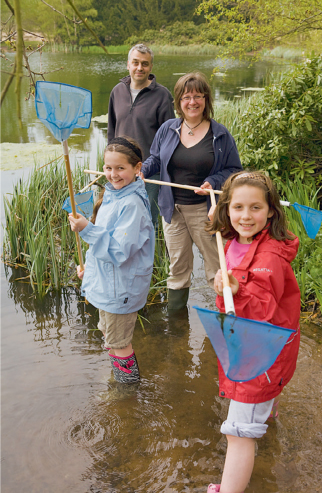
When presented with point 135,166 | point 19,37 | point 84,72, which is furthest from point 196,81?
point 84,72

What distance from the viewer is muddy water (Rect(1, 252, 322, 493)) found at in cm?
187

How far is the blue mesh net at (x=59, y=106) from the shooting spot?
1.62 m

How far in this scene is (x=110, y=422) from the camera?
2197 millimetres

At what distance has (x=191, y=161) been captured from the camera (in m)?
2.58

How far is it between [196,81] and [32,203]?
2096mm

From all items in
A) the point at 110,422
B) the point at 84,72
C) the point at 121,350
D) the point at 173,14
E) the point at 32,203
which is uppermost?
the point at 173,14

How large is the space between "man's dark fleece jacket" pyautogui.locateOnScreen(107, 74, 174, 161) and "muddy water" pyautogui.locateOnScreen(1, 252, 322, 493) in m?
1.54

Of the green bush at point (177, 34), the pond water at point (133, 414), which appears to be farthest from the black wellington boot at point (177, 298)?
the green bush at point (177, 34)

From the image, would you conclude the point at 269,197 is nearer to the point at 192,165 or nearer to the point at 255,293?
the point at 255,293

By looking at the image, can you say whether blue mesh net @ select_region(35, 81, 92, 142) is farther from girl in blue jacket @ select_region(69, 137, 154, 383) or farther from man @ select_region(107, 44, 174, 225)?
man @ select_region(107, 44, 174, 225)

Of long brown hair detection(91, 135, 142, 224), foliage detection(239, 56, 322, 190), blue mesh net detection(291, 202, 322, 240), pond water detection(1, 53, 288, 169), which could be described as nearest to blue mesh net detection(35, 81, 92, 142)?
pond water detection(1, 53, 288, 169)

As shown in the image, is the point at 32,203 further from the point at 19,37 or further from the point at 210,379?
the point at 19,37

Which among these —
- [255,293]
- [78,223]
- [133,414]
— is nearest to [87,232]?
[78,223]

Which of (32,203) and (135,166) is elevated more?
(135,166)
